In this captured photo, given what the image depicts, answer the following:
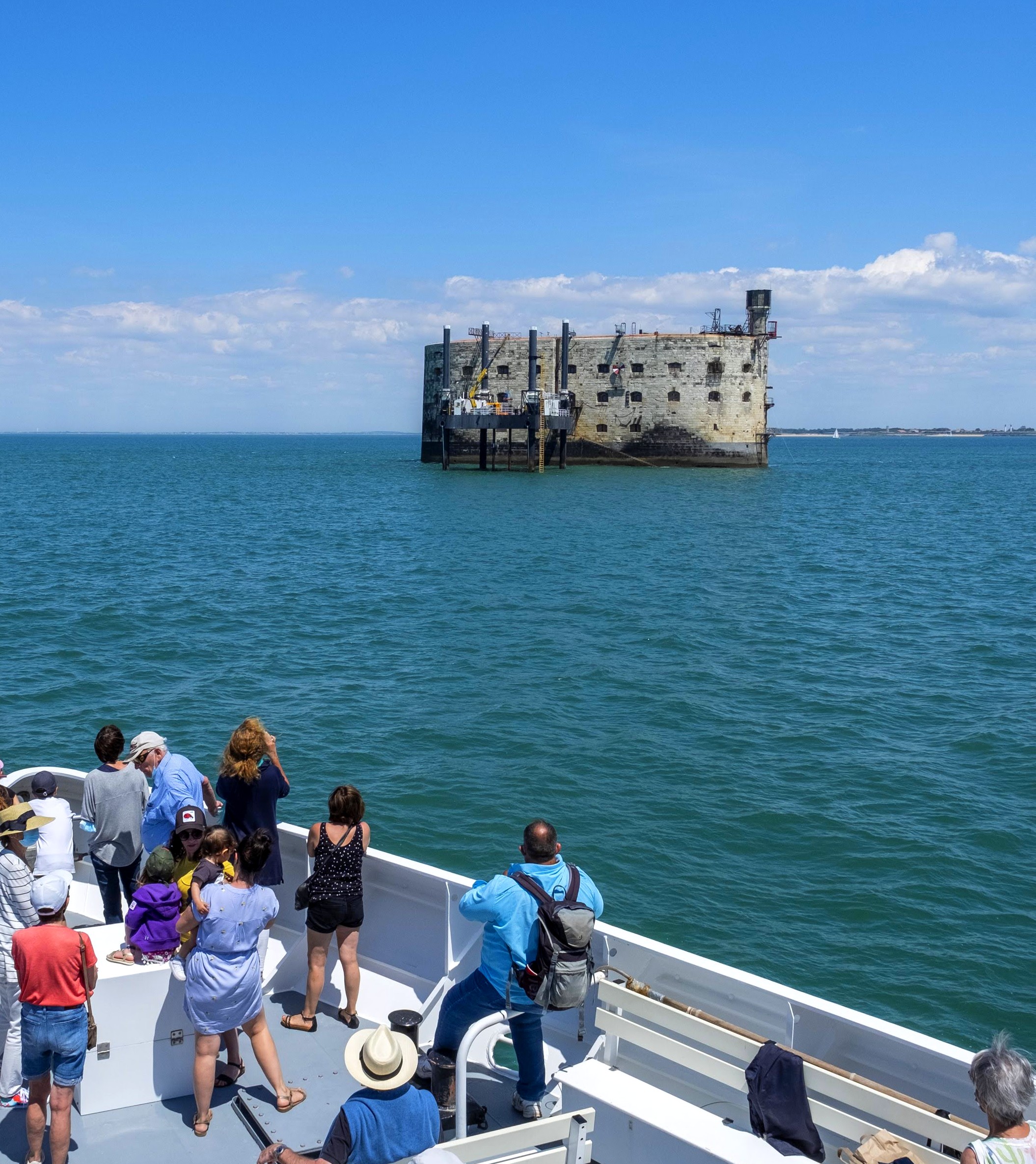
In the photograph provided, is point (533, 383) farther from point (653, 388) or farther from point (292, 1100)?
point (292, 1100)

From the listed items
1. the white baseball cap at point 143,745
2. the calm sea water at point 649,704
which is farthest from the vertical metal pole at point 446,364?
the white baseball cap at point 143,745

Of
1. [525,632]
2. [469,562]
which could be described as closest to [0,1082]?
[525,632]

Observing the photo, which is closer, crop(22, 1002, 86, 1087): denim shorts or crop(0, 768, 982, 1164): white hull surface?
crop(0, 768, 982, 1164): white hull surface

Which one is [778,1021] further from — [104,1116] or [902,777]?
[902,777]

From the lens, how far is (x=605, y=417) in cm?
6806

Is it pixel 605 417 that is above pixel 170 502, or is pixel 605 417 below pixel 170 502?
above

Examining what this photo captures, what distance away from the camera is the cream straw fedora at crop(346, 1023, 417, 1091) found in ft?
11.6

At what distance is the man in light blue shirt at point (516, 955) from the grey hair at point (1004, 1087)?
170cm

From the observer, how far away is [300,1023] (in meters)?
5.65

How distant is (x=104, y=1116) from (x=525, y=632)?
63.6 ft

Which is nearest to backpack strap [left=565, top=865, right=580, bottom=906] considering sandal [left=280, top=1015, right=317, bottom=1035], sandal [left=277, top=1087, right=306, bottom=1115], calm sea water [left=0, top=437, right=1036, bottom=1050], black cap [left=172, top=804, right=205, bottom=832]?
sandal [left=277, top=1087, right=306, bottom=1115]

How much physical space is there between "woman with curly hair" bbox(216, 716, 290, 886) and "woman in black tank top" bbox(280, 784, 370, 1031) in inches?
22.5

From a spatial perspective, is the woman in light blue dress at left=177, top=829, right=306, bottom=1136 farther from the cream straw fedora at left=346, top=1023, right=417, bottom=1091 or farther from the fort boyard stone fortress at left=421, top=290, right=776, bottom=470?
the fort boyard stone fortress at left=421, top=290, right=776, bottom=470

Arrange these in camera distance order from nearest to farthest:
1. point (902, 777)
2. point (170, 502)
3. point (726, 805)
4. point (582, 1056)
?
point (582, 1056) < point (726, 805) < point (902, 777) < point (170, 502)
